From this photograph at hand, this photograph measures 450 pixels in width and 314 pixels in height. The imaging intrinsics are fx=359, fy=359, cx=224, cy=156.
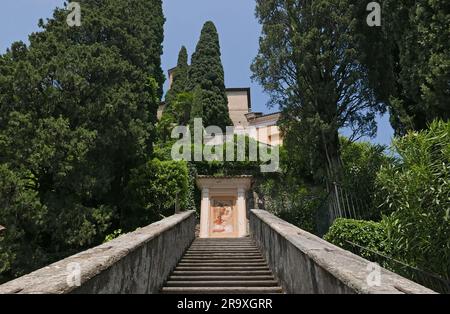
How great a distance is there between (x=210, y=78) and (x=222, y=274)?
24478 mm

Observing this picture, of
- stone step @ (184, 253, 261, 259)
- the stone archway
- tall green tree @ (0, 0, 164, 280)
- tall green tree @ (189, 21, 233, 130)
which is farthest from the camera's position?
tall green tree @ (189, 21, 233, 130)

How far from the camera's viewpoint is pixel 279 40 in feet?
44.8

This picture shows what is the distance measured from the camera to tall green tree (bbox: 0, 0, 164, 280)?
388 inches

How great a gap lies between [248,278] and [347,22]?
10.1m

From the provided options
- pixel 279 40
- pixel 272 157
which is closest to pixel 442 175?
pixel 279 40

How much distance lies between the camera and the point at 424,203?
571cm

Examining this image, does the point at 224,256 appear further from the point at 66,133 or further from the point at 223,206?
the point at 223,206

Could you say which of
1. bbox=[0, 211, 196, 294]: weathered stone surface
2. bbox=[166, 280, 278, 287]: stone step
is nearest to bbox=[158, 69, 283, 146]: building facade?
bbox=[166, 280, 278, 287]: stone step

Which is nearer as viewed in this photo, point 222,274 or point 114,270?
point 114,270

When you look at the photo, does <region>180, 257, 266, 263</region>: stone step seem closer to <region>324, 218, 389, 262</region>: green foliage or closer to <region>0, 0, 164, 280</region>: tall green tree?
<region>324, 218, 389, 262</region>: green foliage

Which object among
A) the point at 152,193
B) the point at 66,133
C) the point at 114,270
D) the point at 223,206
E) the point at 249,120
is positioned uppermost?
the point at 249,120

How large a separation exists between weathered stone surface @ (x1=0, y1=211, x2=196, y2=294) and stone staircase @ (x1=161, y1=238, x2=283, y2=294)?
34cm

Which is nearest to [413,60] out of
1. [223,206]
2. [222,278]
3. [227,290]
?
[222,278]

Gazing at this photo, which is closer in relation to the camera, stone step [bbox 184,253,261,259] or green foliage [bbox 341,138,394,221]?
stone step [bbox 184,253,261,259]
